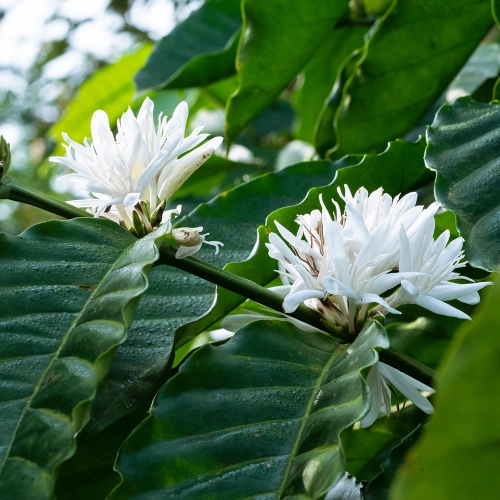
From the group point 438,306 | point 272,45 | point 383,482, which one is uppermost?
point 272,45

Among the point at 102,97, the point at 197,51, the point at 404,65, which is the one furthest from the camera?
the point at 102,97

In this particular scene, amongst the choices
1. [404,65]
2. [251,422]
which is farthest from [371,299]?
[404,65]

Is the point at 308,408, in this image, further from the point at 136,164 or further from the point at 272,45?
the point at 272,45

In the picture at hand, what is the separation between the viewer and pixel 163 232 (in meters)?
0.49

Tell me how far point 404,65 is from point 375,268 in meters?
0.55

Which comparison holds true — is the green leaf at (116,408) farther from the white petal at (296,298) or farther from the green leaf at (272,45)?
the green leaf at (272,45)

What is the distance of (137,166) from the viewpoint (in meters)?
0.59

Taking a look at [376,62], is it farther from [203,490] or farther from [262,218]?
[203,490]

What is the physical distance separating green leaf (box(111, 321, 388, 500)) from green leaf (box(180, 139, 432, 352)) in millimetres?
99

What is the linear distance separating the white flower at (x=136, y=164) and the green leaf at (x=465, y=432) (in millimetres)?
350

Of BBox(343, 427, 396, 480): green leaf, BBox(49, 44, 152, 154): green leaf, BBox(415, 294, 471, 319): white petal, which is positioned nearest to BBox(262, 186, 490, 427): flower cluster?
BBox(415, 294, 471, 319): white petal

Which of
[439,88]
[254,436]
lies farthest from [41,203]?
[439,88]

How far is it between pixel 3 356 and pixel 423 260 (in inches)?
13.1

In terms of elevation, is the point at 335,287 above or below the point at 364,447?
above
